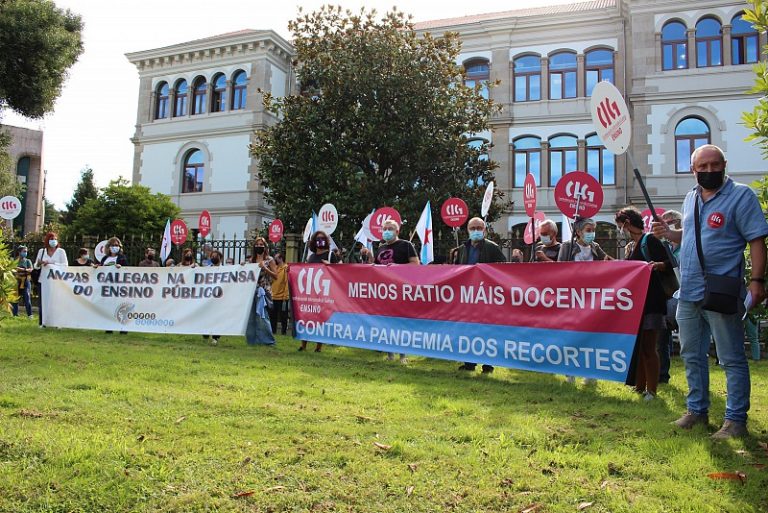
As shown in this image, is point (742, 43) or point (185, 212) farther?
point (185, 212)

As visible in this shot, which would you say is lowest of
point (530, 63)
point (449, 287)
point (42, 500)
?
point (42, 500)

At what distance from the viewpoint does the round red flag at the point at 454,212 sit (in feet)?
47.7

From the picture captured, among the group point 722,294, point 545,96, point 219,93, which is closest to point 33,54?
point 219,93

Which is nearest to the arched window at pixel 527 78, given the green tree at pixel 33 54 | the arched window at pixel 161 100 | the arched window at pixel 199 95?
the arched window at pixel 199 95

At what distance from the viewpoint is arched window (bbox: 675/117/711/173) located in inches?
1003

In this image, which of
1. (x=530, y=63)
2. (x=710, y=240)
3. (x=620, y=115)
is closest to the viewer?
(x=710, y=240)

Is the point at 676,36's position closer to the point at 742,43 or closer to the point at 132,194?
the point at 742,43

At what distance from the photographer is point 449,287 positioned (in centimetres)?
743

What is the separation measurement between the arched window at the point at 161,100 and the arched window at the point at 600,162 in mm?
23628

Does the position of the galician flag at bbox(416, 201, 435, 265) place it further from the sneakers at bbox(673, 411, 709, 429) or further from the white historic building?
the white historic building

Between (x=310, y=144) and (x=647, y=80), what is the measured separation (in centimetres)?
1616

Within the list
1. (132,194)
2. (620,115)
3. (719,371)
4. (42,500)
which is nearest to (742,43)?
(719,371)

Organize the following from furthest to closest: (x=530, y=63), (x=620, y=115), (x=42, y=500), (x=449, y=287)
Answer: (x=530, y=63), (x=449, y=287), (x=620, y=115), (x=42, y=500)

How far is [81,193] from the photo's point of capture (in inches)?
2000
